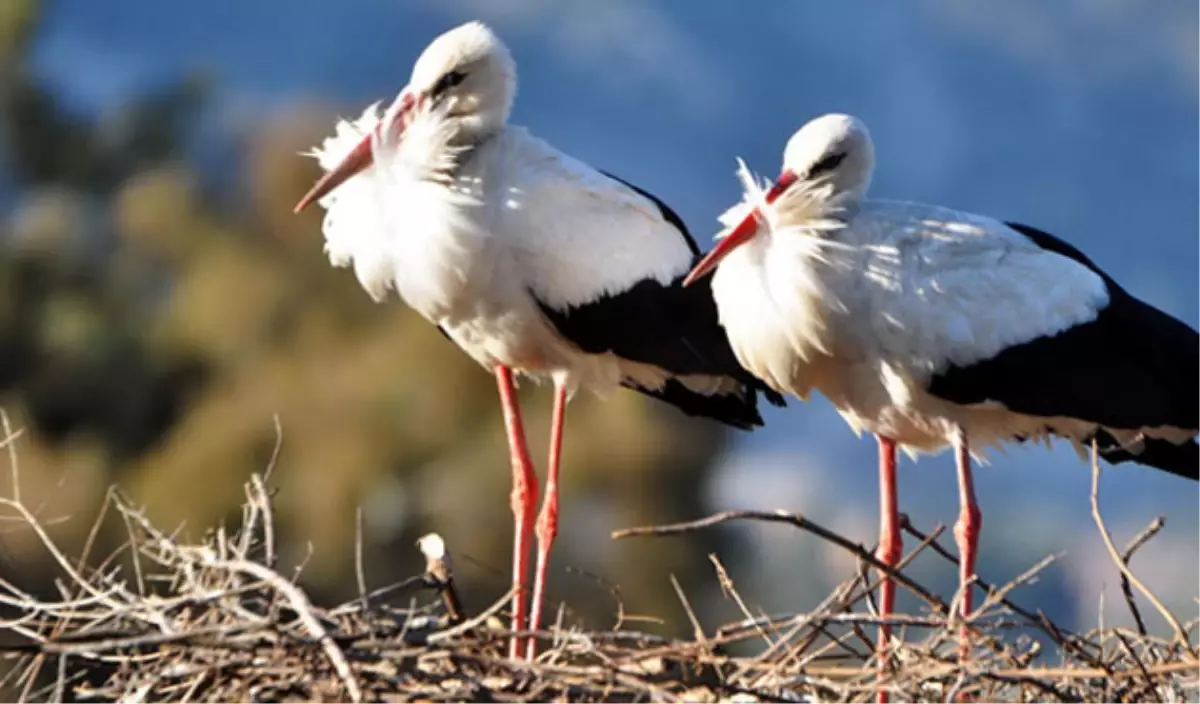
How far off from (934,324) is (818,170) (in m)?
0.36

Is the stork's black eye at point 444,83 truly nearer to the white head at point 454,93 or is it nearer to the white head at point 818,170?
the white head at point 454,93

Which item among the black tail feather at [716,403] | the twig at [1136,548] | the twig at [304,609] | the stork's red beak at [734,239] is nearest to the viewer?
the twig at [304,609]

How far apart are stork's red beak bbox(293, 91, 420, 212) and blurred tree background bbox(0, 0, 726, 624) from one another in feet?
20.4

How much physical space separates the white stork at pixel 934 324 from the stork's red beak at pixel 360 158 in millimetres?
773

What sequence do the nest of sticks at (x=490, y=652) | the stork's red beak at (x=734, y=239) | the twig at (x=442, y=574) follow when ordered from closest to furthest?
the nest of sticks at (x=490, y=652), the twig at (x=442, y=574), the stork's red beak at (x=734, y=239)

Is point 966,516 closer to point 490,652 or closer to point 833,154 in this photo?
point 833,154

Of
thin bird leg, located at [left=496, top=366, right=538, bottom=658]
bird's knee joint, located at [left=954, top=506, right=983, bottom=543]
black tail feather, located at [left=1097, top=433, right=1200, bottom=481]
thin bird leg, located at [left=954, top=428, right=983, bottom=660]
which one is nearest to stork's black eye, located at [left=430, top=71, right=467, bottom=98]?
thin bird leg, located at [left=496, top=366, right=538, bottom=658]

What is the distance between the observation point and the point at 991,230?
3971 mm

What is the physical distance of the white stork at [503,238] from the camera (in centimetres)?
422

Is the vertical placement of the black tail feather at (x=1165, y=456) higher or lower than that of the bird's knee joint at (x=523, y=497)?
higher

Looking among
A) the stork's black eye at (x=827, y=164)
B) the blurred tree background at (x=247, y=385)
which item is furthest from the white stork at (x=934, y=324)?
the blurred tree background at (x=247, y=385)

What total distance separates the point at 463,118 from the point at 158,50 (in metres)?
65.5

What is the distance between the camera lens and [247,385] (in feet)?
49.2

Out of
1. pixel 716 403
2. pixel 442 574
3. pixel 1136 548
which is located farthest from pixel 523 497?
pixel 1136 548
